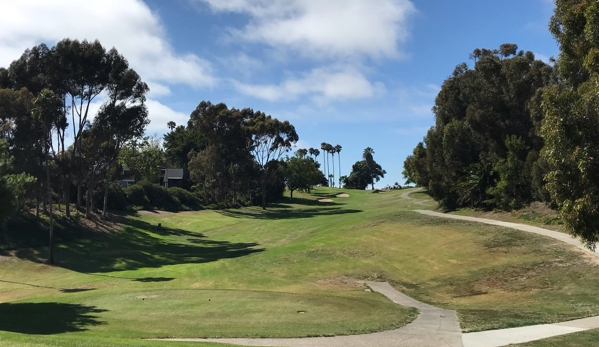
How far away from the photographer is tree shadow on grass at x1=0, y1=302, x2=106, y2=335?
1566 centimetres

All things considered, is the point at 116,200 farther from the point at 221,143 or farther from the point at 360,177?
the point at 360,177

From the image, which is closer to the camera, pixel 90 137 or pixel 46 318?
pixel 46 318

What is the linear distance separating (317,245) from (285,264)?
5.86 metres

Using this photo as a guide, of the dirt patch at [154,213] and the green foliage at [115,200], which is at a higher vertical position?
the green foliage at [115,200]

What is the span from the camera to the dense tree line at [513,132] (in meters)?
12.4

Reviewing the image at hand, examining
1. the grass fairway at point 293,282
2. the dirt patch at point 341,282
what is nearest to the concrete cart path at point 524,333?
the grass fairway at point 293,282

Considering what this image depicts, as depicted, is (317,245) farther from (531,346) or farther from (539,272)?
(531,346)

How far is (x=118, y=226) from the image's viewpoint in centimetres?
5897

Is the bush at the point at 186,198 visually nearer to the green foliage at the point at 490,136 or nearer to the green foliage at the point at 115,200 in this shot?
the green foliage at the point at 115,200

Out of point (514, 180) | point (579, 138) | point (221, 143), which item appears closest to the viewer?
point (579, 138)

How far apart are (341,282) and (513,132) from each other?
2809 cm

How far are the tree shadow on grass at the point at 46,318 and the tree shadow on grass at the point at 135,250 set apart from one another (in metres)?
16.3

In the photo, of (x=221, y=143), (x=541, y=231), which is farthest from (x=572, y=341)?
(x=221, y=143)

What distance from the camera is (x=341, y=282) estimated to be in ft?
90.8
